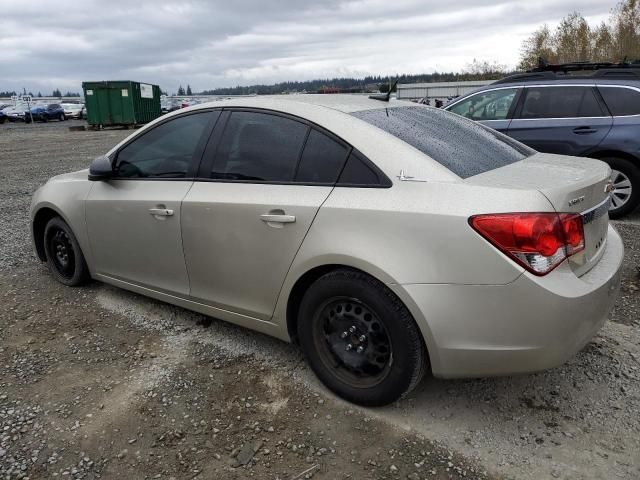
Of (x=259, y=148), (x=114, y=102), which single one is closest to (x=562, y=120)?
(x=259, y=148)

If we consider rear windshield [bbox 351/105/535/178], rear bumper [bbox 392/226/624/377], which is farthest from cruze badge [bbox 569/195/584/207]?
rear windshield [bbox 351/105/535/178]

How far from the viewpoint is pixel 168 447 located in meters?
2.64

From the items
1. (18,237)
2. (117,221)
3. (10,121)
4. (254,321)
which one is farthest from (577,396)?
(10,121)

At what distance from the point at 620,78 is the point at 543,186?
5.14 meters

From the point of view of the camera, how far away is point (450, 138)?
310cm

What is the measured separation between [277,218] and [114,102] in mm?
28653

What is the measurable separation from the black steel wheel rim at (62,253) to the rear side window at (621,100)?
237 inches

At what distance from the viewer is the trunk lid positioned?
2.46m

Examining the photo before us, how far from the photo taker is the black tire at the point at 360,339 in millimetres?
2580

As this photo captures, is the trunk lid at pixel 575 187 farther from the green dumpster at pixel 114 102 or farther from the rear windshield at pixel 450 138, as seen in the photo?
the green dumpster at pixel 114 102

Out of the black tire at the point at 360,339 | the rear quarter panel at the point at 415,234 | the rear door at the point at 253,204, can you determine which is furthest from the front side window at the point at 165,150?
the black tire at the point at 360,339

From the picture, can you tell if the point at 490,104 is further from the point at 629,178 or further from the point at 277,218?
the point at 277,218

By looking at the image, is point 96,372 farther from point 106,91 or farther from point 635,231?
point 106,91

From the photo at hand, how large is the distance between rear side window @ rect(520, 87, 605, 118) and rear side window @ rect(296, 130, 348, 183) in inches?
194
